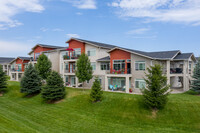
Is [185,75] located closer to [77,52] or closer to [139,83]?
[139,83]

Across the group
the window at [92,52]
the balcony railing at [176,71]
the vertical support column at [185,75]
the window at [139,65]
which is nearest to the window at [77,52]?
the window at [92,52]

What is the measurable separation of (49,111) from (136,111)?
11.3 metres

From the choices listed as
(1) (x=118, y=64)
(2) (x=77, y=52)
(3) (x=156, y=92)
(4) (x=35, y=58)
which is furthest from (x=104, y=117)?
(4) (x=35, y=58)

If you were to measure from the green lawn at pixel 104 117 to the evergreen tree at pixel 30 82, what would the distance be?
16.1 ft

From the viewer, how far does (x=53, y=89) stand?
23.2 meters

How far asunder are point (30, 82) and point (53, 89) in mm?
6936

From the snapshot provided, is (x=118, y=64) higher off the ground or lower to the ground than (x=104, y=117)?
higher

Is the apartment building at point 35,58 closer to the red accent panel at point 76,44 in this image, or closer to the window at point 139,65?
the red accent panel at point 76,44

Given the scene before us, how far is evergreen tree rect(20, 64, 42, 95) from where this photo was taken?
27.2 m

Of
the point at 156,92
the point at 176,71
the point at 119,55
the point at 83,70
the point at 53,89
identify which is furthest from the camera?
the point at 119,55

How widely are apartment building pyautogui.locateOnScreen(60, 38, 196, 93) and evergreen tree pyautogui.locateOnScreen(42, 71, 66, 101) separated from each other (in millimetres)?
4280

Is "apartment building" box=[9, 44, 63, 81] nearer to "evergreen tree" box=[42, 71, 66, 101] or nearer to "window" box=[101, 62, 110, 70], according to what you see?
"window" box=[101, 62, 110, 70]

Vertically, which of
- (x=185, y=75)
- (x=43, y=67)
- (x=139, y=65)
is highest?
(x=139, y=65)

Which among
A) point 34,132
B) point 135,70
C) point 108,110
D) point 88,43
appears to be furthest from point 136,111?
point 88,43
